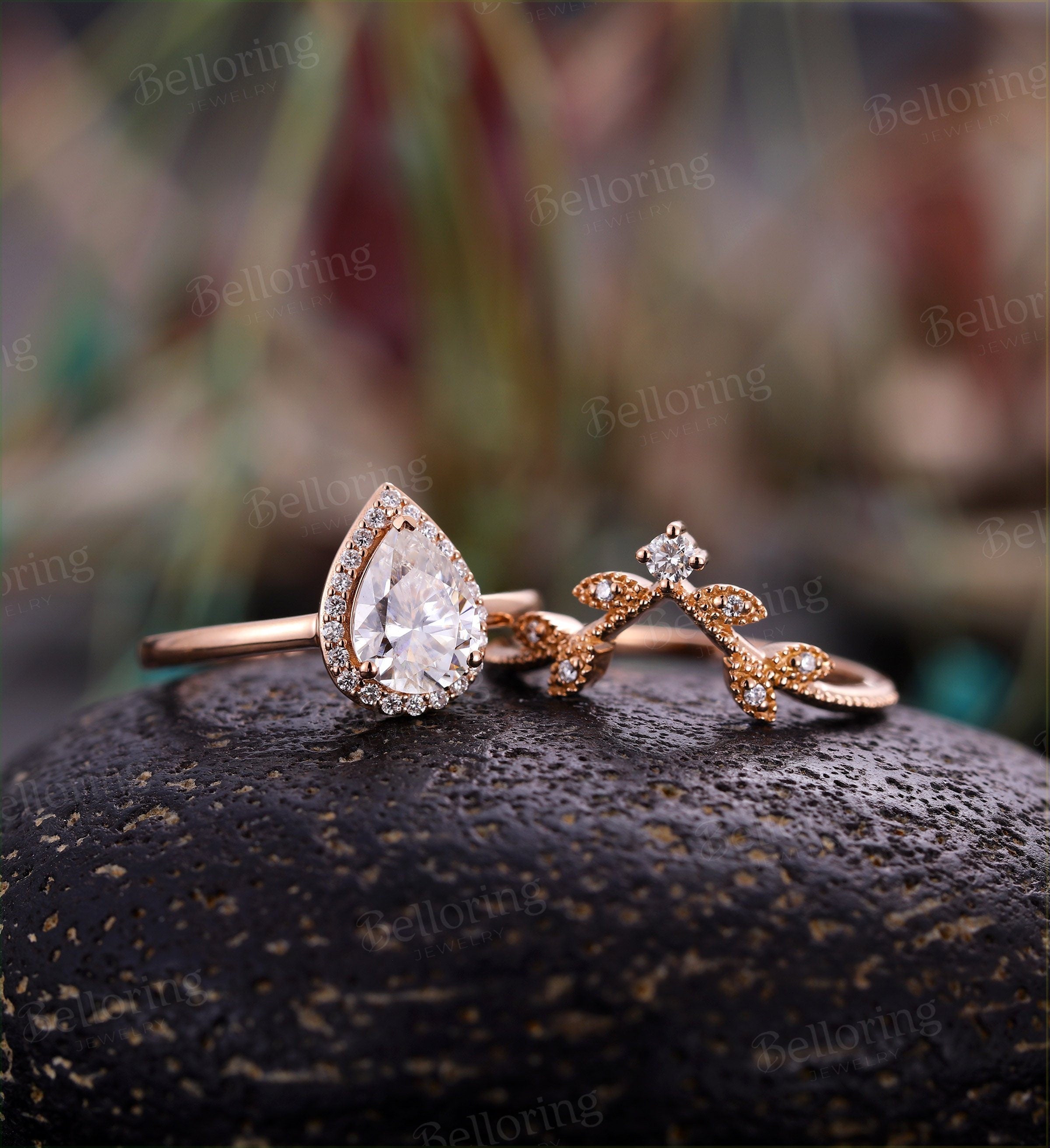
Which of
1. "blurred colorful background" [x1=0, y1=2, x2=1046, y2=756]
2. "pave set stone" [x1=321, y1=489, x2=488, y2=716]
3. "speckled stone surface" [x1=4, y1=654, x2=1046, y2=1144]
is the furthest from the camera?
"blurred colorful background" [x1=0, y1=2, x2=1046, y2=756]

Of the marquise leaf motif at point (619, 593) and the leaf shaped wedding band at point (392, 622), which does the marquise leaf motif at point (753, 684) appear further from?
the leaf shaped wedding band at point (392, 622)

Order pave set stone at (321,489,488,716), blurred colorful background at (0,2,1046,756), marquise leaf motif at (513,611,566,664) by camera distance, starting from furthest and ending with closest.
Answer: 1. blurred colorful background at (0,2,1046,756)
2. marquise leaf motif at (513,611,566,664)
3. pave set stone at (321,489,488,716)

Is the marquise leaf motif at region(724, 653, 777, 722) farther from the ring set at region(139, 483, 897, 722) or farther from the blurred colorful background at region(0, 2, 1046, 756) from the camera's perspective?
the blurred colorful background at region(0, 2, 1046, 756)

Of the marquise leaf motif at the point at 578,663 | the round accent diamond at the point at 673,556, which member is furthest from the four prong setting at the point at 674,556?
the marquise leaf motif at the point at 578,663

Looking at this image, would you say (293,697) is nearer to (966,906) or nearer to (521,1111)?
(521,1111)

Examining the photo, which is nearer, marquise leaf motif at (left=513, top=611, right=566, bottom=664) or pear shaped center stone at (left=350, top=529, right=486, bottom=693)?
pear shaped center stone at (left=350, top=529, right=486, bottom=693)

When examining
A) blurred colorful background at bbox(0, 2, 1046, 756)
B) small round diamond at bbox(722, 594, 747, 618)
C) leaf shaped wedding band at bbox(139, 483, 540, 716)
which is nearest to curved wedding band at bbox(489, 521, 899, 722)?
small round diamond at bbox(722, 594, 747, 618)

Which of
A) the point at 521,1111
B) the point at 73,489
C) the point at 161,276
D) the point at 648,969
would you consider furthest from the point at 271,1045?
the point at 161,276

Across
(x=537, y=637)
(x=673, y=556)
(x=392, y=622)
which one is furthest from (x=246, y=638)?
(x=673, y=556)
